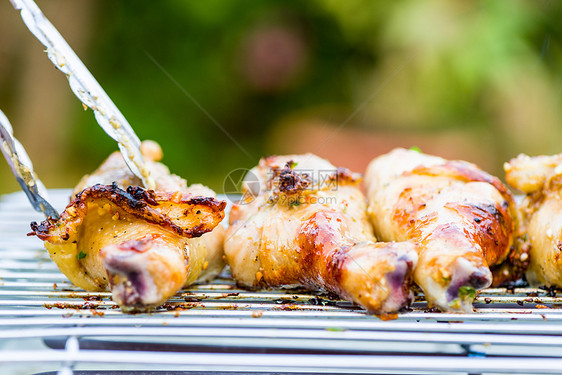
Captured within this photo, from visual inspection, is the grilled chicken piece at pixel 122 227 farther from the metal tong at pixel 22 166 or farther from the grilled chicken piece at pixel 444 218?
the grilled chicken piece at pixel 444 218

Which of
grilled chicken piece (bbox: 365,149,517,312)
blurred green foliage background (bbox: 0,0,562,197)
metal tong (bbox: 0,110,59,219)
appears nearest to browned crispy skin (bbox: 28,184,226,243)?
metal tong (bbox: 0,110,59,219)

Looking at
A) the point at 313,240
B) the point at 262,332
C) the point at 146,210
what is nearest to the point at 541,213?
the point at 313,240

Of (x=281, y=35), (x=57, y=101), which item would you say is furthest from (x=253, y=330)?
(x=57, y=101)

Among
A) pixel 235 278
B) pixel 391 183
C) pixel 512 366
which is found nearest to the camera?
pixel 512 366

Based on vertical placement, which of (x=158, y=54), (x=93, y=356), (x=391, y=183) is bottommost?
(x=93, y=356)

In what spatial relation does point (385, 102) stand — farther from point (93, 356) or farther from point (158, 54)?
point (93, 356)

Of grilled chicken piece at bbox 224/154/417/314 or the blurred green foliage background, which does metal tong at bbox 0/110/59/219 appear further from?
the blurred green foliage background
